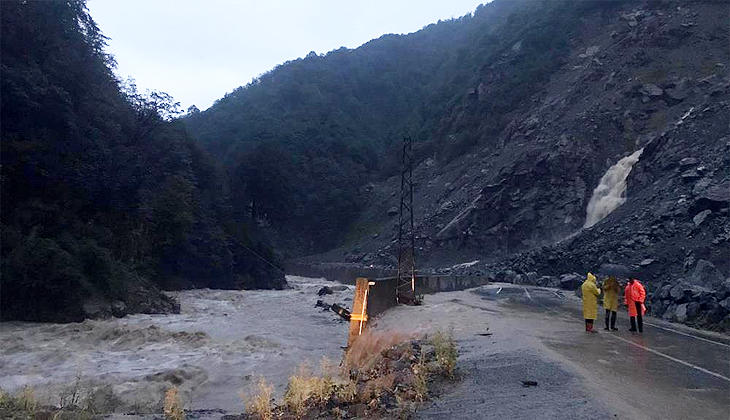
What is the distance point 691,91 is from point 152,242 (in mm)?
42635

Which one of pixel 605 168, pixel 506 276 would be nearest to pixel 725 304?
pixel 506 276

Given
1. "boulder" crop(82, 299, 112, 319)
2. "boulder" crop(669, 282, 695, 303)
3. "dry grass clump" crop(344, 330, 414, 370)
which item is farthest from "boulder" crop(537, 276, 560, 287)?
"boulder" crop(82, 299, 112, 319)

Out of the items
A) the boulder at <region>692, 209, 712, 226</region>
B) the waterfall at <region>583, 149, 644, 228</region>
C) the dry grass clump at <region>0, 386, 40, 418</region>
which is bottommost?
the dry grass clump at <region>0, 386, 40, 418</region>

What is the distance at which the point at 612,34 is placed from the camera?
65.1 m

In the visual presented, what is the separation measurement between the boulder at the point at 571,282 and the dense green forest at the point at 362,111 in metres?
38.9

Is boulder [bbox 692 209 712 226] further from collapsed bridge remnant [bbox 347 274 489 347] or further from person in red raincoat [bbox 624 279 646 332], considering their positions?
person in red raincoat [bbox 624 279 646 332]

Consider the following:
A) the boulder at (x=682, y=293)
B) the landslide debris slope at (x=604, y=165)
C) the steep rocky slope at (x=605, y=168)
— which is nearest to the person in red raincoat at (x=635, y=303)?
→ the boulder at (x=682, y=293)

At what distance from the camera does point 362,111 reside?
392 ft

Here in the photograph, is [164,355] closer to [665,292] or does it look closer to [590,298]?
[590,298]

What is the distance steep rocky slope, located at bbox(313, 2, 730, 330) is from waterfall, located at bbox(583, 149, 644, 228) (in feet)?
3.67

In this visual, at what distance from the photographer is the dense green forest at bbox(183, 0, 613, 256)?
76.1 meters

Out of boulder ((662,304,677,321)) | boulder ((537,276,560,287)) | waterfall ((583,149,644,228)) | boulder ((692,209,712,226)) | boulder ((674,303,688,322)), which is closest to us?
boulder ((674,303,688,322))

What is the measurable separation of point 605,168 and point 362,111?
73.8 m

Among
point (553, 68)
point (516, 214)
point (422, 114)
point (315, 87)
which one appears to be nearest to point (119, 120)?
point (516, 214)
